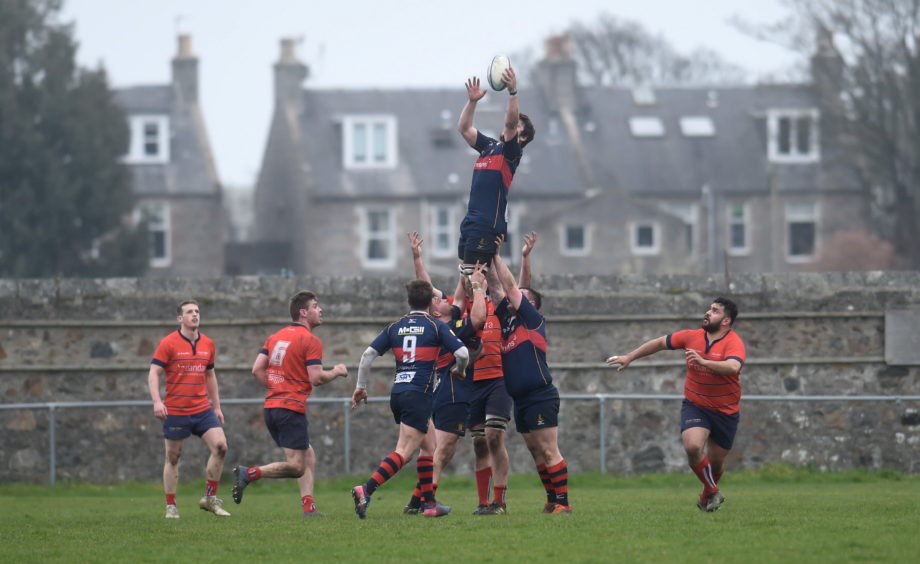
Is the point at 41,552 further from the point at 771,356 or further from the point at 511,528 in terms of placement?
the point at 771,356

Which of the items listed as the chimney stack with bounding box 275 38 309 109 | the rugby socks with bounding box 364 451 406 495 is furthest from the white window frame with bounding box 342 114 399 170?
the rugby socks with bounding box 364 451 406 495

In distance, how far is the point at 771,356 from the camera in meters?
22.2

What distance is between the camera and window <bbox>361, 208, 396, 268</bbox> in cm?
5847

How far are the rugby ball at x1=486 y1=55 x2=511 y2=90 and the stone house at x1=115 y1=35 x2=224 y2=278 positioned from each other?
Result: 44870 mm

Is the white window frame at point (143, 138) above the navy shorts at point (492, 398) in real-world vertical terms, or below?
above

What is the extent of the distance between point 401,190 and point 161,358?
42880mm

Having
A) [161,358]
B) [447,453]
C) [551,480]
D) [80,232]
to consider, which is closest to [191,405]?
[161,358]

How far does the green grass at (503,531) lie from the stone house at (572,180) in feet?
129

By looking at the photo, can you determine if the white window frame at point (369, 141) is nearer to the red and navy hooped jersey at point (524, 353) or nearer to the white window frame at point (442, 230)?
the white window frame at point (442, 230)

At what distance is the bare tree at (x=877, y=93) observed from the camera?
48.5 meters

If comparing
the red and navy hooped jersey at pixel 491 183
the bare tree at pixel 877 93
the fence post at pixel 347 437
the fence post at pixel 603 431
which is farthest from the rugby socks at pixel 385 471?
the bare tree at pixel 877 93

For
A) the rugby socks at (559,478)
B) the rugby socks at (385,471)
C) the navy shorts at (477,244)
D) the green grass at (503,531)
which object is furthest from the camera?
the navy shorts at (477,244)

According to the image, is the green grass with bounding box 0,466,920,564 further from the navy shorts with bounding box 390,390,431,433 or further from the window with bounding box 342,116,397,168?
the window with bounding box 342,116,397,168

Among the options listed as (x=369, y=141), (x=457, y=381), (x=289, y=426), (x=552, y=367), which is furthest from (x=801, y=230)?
(x=289, y=426)
